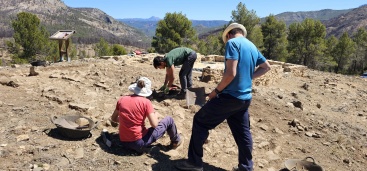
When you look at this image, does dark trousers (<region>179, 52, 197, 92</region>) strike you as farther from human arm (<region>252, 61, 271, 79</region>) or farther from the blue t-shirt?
the blue t-shirt

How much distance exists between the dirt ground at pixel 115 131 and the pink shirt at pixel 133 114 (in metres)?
0.38

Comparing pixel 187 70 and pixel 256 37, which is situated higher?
pixel 256 37

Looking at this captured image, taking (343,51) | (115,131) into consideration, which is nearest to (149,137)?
(115,131)

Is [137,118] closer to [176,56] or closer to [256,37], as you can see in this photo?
[176,56]

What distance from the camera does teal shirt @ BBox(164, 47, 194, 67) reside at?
20.4 feet

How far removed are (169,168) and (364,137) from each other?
488 centimetres

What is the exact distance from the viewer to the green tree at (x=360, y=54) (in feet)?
129

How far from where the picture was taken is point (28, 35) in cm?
3028

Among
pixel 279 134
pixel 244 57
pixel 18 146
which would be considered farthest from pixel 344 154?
pixel 18 146

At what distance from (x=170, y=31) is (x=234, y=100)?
3172 cm

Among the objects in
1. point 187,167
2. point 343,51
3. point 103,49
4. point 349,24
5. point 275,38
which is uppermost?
point 349,24

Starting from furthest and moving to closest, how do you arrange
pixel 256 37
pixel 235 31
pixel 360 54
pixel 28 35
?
pixel 360 54 → pixel 256 37 → pixel 28 35 → pixel 235 31

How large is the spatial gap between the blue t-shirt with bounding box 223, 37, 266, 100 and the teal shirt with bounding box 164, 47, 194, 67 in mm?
2768

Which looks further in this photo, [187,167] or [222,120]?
[187,167]
